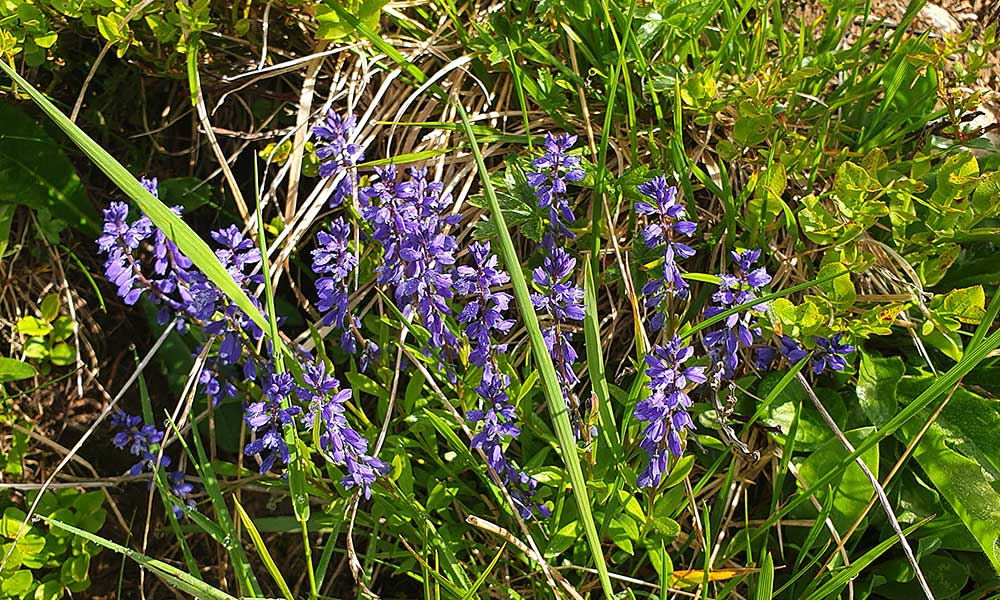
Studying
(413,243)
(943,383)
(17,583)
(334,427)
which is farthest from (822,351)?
(17,583)

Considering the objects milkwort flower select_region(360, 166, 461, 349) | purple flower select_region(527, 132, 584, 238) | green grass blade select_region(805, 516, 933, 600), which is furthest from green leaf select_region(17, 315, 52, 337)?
green grass blade select_region(805, 516, 933, 600)

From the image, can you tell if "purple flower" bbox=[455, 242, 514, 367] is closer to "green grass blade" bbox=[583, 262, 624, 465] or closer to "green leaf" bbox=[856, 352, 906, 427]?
"green grass blade" bbox=[583, 262, 624, 465]

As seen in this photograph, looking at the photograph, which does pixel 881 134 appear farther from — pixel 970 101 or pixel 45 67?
pixel 45 67

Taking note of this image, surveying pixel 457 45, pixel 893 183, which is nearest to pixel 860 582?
pixel 893 183

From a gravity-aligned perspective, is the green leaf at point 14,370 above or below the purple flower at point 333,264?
below

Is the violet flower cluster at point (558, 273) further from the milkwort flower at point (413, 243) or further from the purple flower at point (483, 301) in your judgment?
the milkwort flower at point (413, 243)

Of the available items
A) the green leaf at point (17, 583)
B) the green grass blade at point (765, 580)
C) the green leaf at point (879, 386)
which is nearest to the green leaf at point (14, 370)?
the green leaf at point (17, 583)
